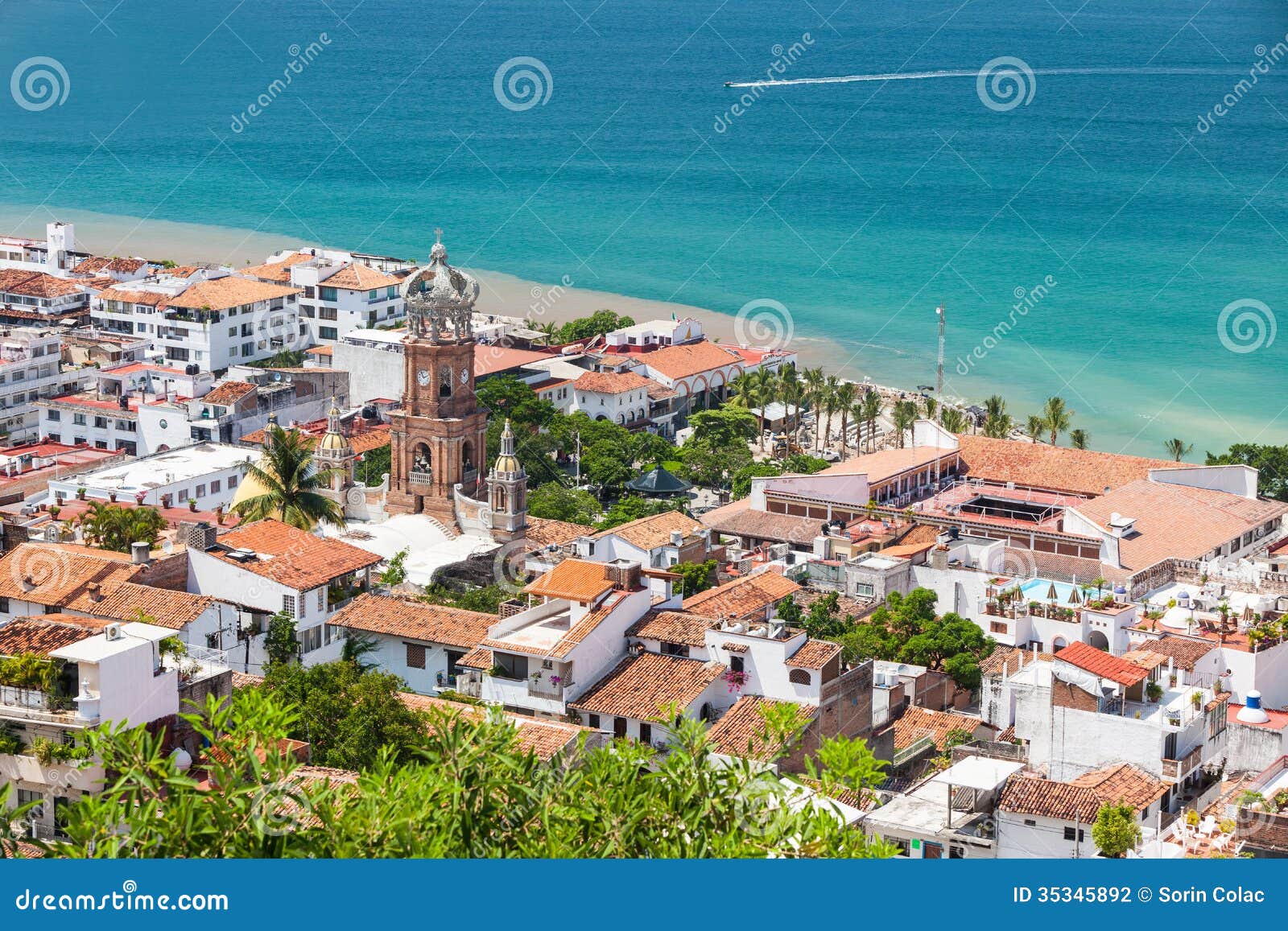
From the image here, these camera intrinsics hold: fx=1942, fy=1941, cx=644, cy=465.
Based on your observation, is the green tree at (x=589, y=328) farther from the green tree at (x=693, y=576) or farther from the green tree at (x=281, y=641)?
the green tree at (x=281, y=641)

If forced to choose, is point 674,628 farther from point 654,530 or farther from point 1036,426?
point 1036,426

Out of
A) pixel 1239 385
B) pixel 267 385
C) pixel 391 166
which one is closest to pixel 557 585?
pixel 267 385

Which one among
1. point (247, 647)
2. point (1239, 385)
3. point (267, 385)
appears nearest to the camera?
point (247, 647)

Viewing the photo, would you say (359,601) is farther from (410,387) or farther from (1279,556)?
(1279,556)

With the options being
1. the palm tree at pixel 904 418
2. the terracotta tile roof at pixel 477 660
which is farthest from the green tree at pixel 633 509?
the terracotta tile roof at pixel 477 660

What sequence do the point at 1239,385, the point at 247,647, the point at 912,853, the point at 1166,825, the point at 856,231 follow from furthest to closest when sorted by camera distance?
1. the point at 856,231
2. the point at 1239,385
3. the point at 247,647
4. the point at 1166,825
5. the point at 912,853

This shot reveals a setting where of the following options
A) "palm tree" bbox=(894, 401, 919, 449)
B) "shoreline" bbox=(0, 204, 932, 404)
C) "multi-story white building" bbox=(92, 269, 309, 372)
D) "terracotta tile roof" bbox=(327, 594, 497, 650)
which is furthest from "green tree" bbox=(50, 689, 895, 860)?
"shoreline" bbox=(0, 204, 932, 404)

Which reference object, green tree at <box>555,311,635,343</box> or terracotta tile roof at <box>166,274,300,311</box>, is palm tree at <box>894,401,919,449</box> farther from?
terracotta tile roof at <box>166,274,300,311</box>
